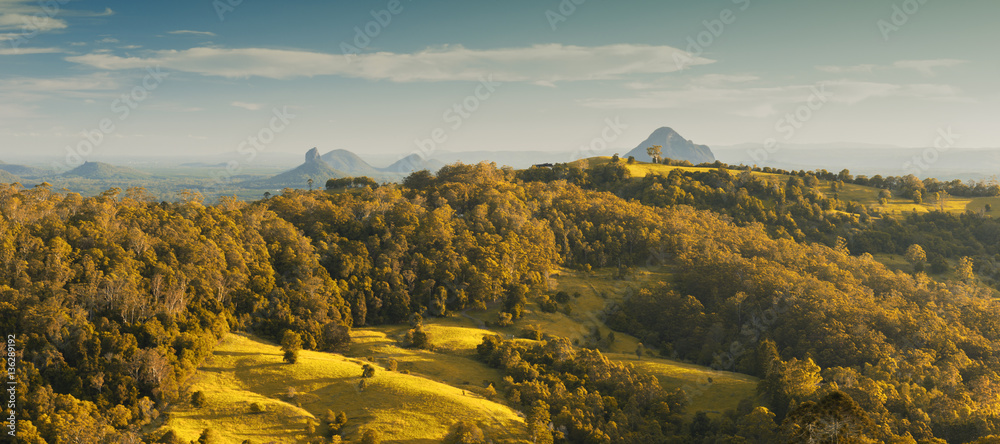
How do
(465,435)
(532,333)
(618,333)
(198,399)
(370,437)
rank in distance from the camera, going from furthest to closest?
(618,333), (532,333), (198,399), (465,435), (370,437)

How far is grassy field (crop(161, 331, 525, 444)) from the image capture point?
138ft

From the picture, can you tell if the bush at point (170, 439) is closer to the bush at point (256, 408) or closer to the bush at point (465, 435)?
the bush at point (256, 408)

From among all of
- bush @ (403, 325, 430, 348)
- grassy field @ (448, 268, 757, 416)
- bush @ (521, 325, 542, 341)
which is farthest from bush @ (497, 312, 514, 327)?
bush @ (403, 325, 430, 348)

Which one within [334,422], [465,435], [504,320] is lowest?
[465,435]

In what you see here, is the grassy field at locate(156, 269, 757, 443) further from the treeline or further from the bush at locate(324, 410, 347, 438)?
the treeline

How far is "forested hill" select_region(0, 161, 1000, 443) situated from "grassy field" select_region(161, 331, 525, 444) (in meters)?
2.65

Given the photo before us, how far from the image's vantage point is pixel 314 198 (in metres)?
93.2

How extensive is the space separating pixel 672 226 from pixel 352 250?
6321cm

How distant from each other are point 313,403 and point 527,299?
4202cm

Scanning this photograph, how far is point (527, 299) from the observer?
270 feet

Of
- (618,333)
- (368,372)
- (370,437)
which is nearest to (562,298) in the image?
(618,333)

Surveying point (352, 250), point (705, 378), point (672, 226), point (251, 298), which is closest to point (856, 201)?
point (672, 226)

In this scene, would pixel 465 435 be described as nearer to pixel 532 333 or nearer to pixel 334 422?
pixel 334 422

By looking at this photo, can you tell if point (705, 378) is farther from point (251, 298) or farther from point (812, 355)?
point (251, 298)
